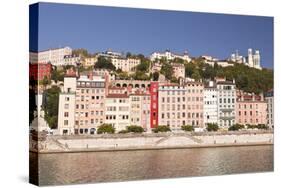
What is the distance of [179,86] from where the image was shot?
10.7 m

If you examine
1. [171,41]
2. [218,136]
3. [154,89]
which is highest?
[171,41]

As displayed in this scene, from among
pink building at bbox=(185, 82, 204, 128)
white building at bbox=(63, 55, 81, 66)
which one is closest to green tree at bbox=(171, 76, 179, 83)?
pink building at bbox=(185, 82, 204, 128)

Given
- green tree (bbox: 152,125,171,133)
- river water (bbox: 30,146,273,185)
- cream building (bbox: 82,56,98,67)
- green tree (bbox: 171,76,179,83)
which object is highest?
cream building (bbox: 82,56,98,67)

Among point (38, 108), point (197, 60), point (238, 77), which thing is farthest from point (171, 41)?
point (38, 108)

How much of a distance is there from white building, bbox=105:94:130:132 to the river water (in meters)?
Result: 0.43

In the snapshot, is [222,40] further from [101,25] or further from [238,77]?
[101,25]

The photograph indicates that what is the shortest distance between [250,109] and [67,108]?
307 centimetres

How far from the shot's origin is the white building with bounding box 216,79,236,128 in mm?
10977

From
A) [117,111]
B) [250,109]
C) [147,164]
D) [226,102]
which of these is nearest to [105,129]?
[117,111]

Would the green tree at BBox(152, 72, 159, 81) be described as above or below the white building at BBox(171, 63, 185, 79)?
below

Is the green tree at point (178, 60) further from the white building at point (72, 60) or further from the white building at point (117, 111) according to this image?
the white building at point (72, 60)

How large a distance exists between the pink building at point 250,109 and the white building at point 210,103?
410 mm

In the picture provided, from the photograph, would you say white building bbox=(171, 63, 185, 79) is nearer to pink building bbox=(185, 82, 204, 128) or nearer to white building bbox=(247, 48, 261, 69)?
pink building bbox=(185, 82, 204, 128)

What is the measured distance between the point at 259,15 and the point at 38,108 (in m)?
4.02
